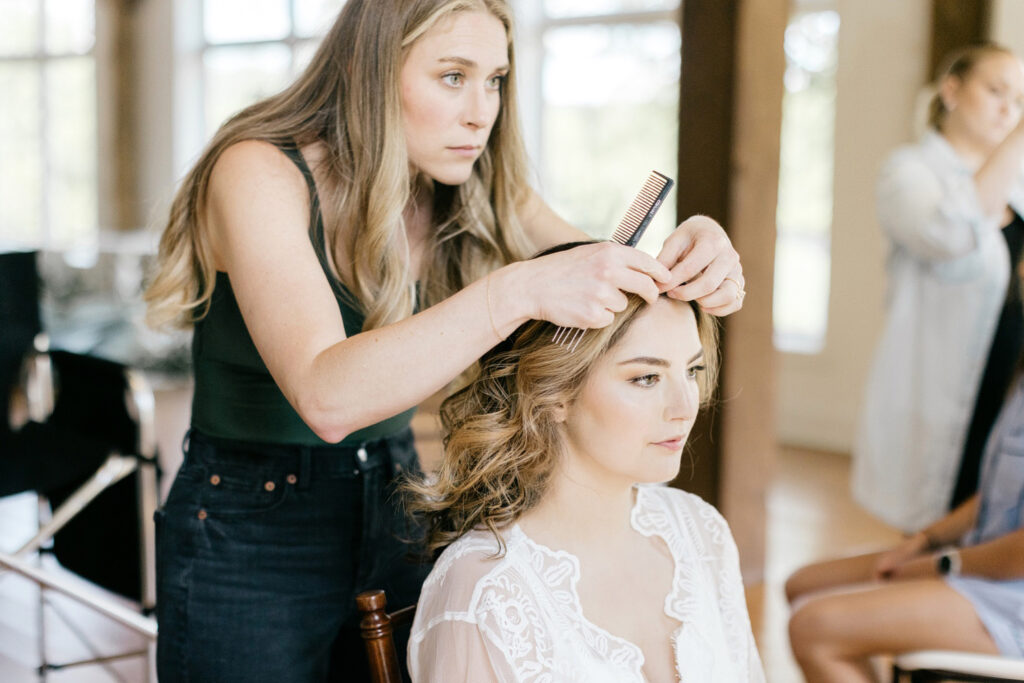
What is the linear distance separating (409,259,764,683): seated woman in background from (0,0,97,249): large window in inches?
304

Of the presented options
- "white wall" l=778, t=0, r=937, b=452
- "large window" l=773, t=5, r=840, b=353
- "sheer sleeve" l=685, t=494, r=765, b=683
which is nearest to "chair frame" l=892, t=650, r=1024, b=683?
"sheer sleeve" l=685, t=494, r=765, b=683

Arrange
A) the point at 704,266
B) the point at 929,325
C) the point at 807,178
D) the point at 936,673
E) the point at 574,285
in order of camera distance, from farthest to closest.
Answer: the point at 807,178 < the point at 929,325 < the point at 936,673 < the point at 704,266 < the point at 574,285

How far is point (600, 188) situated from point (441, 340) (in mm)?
5308

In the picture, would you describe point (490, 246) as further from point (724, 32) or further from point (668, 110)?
point (668, 110)

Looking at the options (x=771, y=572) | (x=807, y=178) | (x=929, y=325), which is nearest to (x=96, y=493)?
(x=771, y=572)

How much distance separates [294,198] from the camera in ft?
4.12

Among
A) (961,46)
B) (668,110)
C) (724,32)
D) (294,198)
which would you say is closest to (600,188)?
(668,110)

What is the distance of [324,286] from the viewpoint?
1189mm

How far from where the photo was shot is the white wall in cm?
491

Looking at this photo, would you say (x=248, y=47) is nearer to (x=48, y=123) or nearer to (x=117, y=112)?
(x=117, y=112)

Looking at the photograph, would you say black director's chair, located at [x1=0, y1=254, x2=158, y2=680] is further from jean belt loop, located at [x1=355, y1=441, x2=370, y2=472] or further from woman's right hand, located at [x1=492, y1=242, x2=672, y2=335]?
woman's right hand, located at [x1=492, y1=242, x2=672, y2=335]

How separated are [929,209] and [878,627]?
1.56m

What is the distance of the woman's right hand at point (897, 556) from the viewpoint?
213 cm

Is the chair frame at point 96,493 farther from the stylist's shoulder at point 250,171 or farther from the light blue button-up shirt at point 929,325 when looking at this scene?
the light blue button-up shirt at point 929,325
